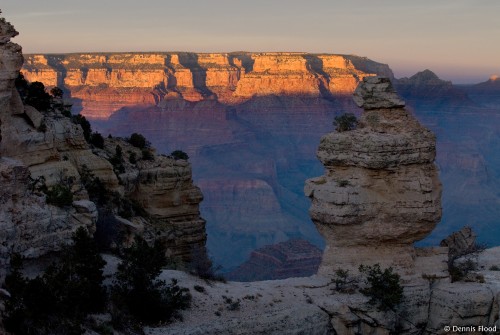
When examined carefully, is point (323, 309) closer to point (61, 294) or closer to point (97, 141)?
point (61, 294)

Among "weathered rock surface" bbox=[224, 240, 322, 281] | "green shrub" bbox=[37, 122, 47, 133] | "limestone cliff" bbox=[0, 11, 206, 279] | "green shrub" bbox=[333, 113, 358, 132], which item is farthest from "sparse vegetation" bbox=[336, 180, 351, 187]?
"weathered rock surface" bbox=[224, 240, 322, 281]

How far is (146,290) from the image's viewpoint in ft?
78.1

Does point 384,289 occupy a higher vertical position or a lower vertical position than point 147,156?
lower

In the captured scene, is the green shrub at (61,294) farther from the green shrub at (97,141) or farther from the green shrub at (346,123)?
the green shrub at (97,141)

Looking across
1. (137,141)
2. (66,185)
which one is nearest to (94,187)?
(66,185)

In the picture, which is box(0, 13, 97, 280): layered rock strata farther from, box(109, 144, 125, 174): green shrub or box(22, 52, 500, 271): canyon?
box(22, 52, 500, 271): canyon

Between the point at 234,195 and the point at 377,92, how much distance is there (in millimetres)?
79364

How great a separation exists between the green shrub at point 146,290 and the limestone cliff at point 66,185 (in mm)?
1646

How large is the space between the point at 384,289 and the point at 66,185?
10445 mm

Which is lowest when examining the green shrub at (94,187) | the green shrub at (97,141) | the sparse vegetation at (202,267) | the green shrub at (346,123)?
the sparse vegetation at (202,267)

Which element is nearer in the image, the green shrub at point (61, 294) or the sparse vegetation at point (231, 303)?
the green shrub at point (61, 294)

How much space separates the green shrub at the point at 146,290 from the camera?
23.5 metres

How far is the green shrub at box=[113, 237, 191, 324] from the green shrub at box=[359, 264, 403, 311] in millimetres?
5827

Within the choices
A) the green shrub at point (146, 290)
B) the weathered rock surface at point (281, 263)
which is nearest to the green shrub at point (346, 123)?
the green shrub at point (146, 290)
